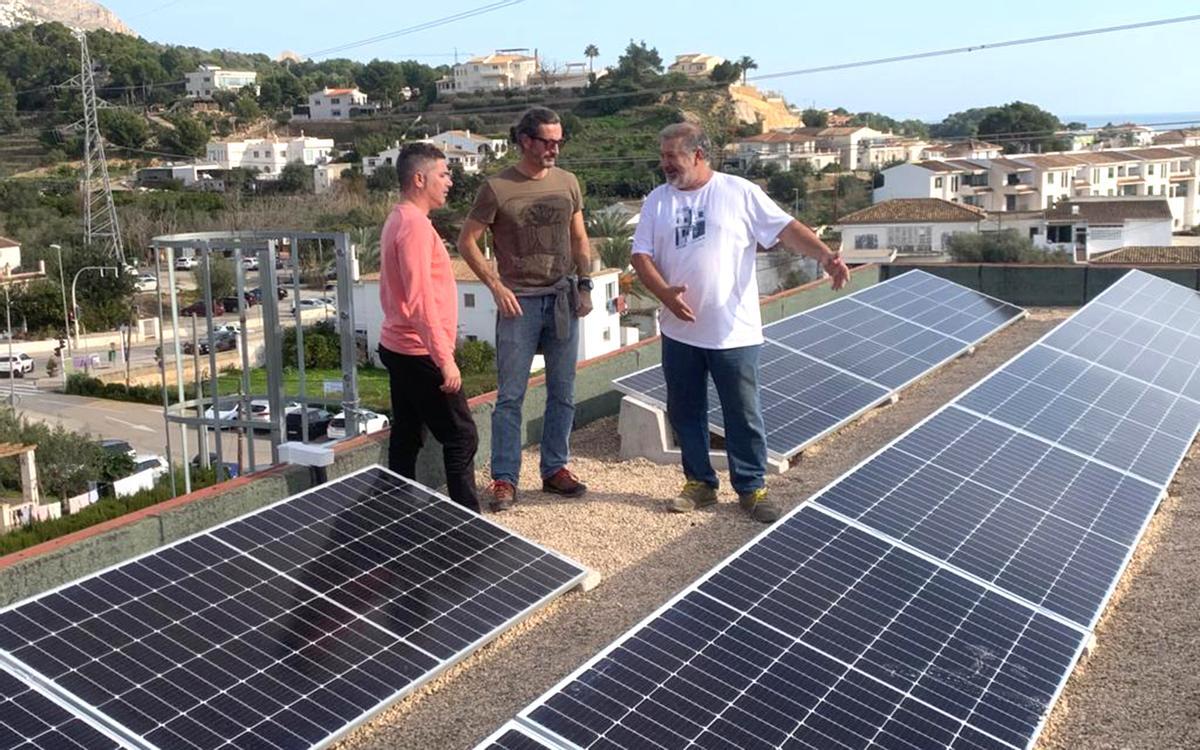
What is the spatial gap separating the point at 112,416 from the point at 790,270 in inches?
965

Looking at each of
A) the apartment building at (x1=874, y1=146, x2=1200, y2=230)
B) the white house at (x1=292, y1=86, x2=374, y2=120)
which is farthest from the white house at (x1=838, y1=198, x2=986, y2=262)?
the white house at (x1=292, y1=86, x2=374, y2=120)

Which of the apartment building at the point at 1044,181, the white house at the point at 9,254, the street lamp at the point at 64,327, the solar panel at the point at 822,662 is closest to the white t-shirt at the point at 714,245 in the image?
the solar panel at the point at 822,662

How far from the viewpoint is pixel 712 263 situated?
6234 millimetres

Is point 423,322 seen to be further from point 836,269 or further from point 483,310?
point 483,310

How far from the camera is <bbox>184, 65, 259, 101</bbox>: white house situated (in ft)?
453

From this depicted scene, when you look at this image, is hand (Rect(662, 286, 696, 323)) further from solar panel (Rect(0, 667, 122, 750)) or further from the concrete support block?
solar panel (Rect(0, 667, 122, 750))

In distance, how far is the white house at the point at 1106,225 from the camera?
183 feet

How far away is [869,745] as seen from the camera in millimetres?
3787

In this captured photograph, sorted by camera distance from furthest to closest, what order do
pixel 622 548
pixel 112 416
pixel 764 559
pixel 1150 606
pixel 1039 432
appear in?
1. pixel 112 416
2. pixel 1039 432
3. pixel 622 548
4. pixel 1150 606
5. pixel 764 559

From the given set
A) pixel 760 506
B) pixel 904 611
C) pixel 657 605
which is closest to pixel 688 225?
Answer: pixel 760 506

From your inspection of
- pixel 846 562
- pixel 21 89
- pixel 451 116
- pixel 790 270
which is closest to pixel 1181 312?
pixel 846 562

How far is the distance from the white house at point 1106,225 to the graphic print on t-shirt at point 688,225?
4984cm

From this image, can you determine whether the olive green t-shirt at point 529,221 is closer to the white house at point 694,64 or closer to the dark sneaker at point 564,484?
the dark sneaker at point 564,484

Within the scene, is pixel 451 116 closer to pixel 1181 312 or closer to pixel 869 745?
pixel 1181 312
